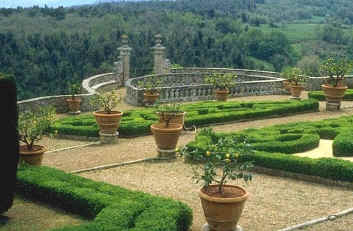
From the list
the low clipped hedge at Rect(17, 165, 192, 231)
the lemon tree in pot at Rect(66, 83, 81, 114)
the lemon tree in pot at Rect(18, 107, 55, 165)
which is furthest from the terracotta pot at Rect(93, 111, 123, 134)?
the lemon tree in pot at Rect(66, 83, 81, 114)

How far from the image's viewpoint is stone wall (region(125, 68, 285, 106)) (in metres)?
27.2

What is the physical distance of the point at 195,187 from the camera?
1258 cm

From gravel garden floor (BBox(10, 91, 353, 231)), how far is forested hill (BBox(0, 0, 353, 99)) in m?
24.9

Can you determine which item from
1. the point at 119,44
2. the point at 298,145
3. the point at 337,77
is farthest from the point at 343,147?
the point at 119,44

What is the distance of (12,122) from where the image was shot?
10.0 m

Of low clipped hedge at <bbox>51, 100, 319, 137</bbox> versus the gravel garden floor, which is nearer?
the gravel garden floor

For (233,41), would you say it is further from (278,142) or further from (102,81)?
(278,142)

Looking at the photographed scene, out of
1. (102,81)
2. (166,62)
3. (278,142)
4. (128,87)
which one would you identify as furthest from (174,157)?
(166,62)

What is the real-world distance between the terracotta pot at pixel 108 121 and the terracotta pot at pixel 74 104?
6.76 metres

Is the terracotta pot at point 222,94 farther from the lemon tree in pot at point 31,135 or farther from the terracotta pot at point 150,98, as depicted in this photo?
the lemon tree in pot at point 31,135

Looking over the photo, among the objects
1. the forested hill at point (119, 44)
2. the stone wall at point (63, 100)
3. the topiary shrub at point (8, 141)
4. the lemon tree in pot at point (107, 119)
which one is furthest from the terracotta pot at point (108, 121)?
the forested hill at point (119, 44)

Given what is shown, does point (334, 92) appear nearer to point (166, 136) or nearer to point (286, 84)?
point (286, 84)

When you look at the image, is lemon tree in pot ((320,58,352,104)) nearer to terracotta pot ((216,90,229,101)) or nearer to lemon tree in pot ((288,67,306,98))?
lemon tree in pot ((288,67,306,98))

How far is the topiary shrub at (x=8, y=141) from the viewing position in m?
9.74
